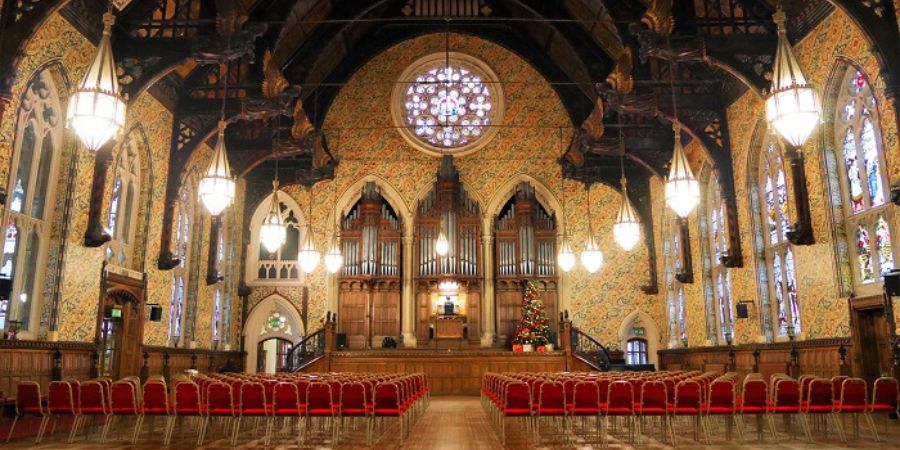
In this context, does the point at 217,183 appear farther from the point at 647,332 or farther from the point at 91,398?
the point at 647,332

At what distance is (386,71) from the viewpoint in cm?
2581

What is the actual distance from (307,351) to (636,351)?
11.4 m

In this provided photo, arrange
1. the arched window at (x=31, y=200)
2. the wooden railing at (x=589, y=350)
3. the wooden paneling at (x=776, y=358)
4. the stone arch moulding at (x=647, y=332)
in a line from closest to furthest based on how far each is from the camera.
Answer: the arched window at (x=31, y=200) < the wooden paneling at (x=776, y=358) < the wooden railing at (x=589, y=350) < the stone arch moulding at (x=647, y=332)

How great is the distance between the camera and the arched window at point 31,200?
11797mm

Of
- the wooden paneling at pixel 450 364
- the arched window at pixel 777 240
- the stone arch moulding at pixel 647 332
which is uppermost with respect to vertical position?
the arched window at pixel 777 240

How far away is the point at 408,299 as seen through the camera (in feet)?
78.4

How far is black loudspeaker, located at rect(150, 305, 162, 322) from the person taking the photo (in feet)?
52.7

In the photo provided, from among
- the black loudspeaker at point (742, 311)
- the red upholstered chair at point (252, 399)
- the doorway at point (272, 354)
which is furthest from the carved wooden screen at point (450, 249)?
the red upholstered chair at point (252, 399)

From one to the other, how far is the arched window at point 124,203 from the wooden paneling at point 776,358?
14812 millimetres

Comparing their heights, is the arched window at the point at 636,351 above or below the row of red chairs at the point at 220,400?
above

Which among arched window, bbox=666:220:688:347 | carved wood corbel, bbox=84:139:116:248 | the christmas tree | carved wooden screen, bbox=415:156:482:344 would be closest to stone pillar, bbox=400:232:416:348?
carved wooden screen, bbox=415:156:482:344

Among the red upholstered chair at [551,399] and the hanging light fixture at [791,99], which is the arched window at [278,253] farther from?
the hanging light fixture at [791,99]

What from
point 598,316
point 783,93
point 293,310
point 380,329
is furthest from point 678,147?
point 293,310

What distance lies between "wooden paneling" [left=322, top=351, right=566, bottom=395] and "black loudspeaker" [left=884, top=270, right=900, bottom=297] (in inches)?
419
